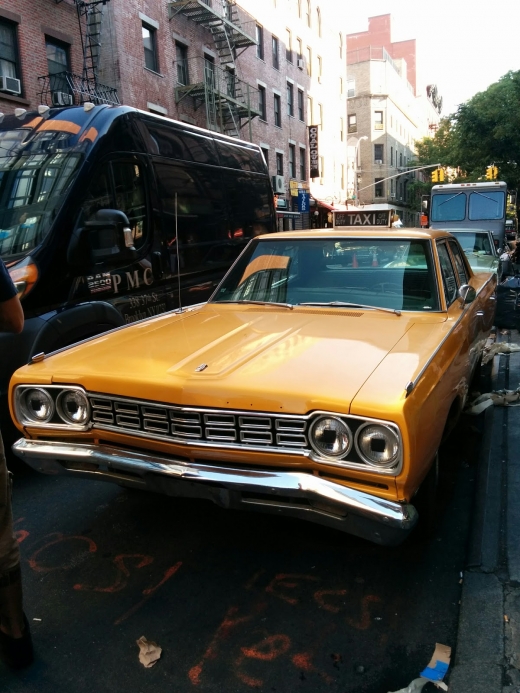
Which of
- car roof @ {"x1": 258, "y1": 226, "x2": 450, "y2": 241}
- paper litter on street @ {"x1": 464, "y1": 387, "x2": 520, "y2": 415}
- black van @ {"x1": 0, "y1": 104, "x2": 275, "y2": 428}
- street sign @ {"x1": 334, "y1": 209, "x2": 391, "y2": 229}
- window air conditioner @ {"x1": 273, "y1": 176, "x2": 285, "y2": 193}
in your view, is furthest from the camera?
window air conditioner @ {"x1": 273, "y1": 176, "x2": 285, "y2": 193}

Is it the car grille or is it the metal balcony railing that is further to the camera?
the metal balcony railing

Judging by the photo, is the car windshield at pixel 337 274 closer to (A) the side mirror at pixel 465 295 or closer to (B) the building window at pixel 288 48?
(A) the side mirror at pixel 465 295

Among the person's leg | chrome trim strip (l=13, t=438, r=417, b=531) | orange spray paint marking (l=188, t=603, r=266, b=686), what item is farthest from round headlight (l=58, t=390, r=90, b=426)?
orange spray paint marking (l=188, t=603, r=266, b=686)

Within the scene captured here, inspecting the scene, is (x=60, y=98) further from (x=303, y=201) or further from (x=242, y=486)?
(x=303, y=201)

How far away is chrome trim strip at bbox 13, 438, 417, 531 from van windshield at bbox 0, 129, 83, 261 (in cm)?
202

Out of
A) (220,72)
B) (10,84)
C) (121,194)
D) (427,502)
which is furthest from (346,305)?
(220,72)

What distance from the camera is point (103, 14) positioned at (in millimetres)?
18234

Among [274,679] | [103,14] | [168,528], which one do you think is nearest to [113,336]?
[168,528]

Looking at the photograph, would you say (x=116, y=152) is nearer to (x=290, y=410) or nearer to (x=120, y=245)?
(x=120, y=245)

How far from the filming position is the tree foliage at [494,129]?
29.4 m

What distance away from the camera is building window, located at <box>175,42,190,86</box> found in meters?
22.6

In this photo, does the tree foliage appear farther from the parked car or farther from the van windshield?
the van windshield

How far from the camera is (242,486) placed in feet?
8.52

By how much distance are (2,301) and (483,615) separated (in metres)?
2.45
